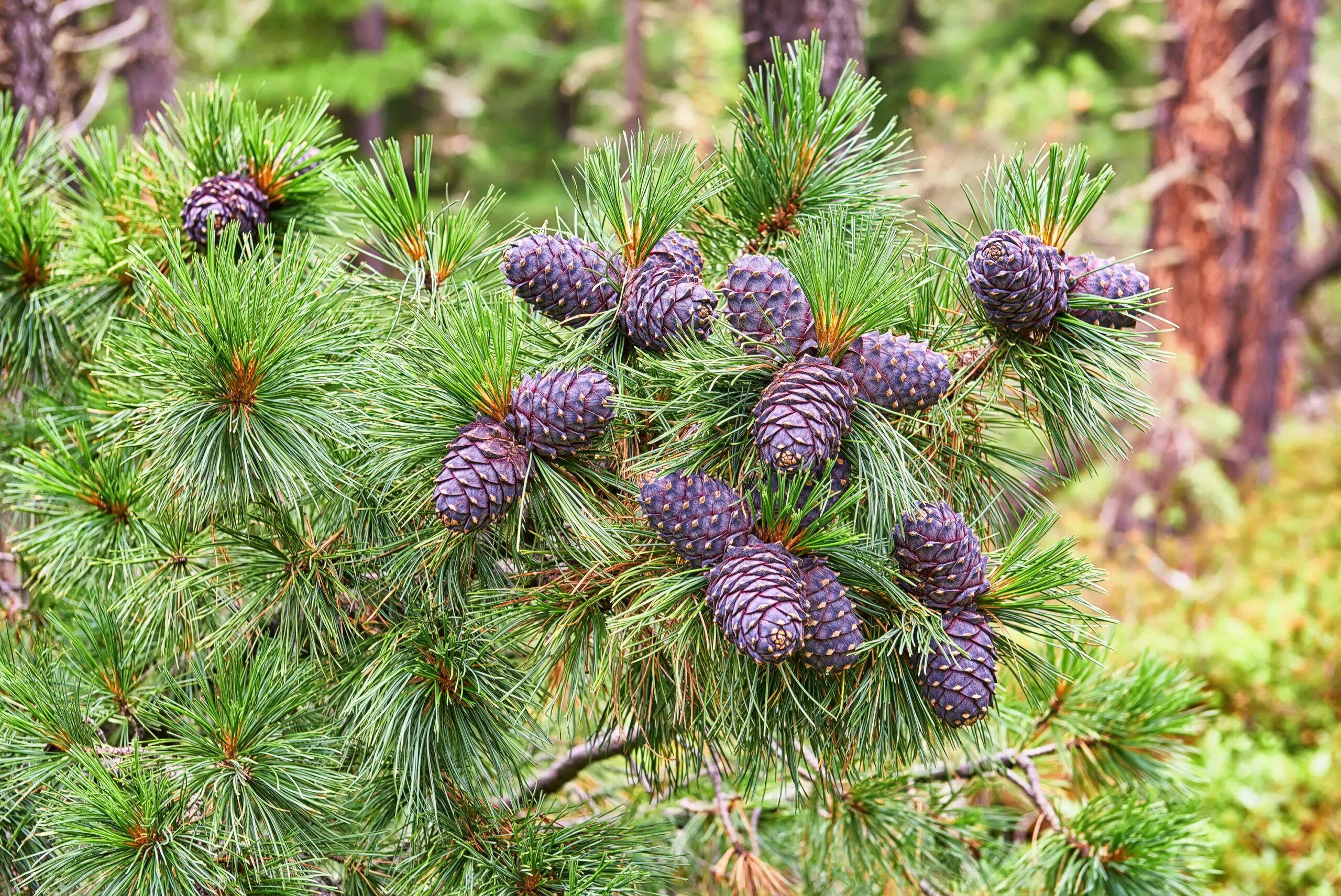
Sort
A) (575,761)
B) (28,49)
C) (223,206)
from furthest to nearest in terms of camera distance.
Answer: (28,49) < (575,761) < (223,206)

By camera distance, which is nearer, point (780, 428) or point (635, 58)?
point (780, 428)

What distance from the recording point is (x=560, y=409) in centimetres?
81

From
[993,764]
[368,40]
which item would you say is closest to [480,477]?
[993,764]

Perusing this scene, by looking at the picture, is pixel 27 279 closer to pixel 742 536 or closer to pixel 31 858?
pixel 31 858

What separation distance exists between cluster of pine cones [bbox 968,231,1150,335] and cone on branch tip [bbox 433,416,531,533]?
0.44 meters

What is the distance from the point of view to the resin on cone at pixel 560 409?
0.81 metres

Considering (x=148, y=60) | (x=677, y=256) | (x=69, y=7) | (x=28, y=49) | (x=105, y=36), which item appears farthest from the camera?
(x=148, y=60)

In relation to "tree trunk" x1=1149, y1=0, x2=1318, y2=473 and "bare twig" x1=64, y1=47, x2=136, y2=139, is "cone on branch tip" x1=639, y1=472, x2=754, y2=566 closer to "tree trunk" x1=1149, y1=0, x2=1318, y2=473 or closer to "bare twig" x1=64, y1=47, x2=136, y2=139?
"bare twig" x1=64, y1=47, x2=136, y2=139

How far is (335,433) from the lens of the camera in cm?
91

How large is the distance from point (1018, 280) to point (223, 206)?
2.85 feet

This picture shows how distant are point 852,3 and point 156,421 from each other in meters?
2.31

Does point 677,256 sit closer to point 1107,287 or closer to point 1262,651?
point 1107,287

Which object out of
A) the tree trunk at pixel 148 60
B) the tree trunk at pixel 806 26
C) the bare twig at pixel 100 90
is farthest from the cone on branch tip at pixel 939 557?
the tree trunk at pixel 148 60

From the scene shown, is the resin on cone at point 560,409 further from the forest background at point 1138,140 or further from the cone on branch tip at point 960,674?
the cone on branch tip at point 960,674
